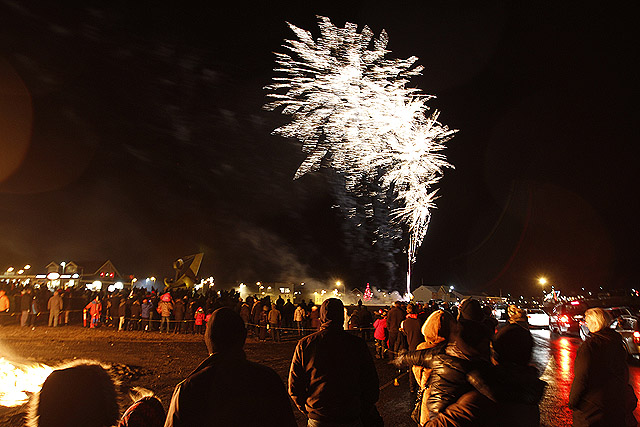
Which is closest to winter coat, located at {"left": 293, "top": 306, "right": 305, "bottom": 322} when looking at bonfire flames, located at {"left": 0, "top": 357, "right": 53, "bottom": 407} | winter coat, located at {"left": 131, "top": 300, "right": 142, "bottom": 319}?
winter coat, located at {"left": 131, "top": 300, "right": 142, "bottom": 319}

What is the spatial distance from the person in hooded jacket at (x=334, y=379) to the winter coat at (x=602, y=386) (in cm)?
189

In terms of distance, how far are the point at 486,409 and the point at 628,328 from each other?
14.4 m

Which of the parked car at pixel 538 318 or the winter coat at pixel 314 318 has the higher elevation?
the winter coat at pixel 314 318

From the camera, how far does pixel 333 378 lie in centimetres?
346

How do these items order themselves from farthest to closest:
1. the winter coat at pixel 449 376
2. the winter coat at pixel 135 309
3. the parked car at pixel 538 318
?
the parked car at pixel 538 318
the winter coat at pixel 135 309
the winter coat at pixel 449 376

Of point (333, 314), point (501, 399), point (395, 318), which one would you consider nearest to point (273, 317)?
point (395, 318)

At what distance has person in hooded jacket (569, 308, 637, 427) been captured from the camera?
147 inches

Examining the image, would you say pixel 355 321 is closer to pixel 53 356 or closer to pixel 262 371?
pixel 53 356

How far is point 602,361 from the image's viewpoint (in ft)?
12.4

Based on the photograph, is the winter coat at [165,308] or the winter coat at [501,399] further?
the winter coat at [165,308]

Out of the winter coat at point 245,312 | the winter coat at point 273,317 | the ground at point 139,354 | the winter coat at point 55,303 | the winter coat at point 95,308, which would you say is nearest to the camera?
the ground at point 139,354

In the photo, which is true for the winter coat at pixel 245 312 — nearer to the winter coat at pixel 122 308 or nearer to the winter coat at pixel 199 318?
the winter coat at pixel 199 318

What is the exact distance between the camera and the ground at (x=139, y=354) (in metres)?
7.77

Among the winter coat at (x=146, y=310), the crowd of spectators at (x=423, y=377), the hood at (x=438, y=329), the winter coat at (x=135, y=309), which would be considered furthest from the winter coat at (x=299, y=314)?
the hood at (x=438, y=329)
